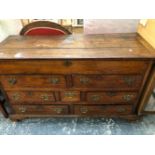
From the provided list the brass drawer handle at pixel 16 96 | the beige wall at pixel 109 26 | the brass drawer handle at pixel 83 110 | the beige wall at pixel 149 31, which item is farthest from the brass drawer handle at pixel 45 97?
the beige wall at pixel 149 31

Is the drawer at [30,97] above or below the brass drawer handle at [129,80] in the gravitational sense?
below

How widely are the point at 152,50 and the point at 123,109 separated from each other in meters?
0.64

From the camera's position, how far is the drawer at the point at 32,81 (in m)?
1.23

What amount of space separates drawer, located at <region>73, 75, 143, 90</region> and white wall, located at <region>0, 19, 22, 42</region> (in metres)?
0.93

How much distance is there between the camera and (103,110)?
58.4 inches

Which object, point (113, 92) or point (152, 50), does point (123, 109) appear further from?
point (152, 50)

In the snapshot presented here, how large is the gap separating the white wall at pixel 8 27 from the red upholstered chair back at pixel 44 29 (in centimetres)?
19

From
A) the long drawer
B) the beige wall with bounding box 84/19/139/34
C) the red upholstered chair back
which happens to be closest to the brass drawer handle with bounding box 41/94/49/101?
the long drawer

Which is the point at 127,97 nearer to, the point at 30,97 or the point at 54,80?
the point at 54,80

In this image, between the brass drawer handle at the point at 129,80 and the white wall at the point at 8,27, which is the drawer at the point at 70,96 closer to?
the brass drawer handle at the point at 129,80

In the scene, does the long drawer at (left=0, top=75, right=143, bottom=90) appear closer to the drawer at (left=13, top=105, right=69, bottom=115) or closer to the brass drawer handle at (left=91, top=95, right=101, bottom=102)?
the brass drawer handle at (left=91, top=95, right=101, bottom=102)

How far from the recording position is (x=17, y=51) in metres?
1.18
